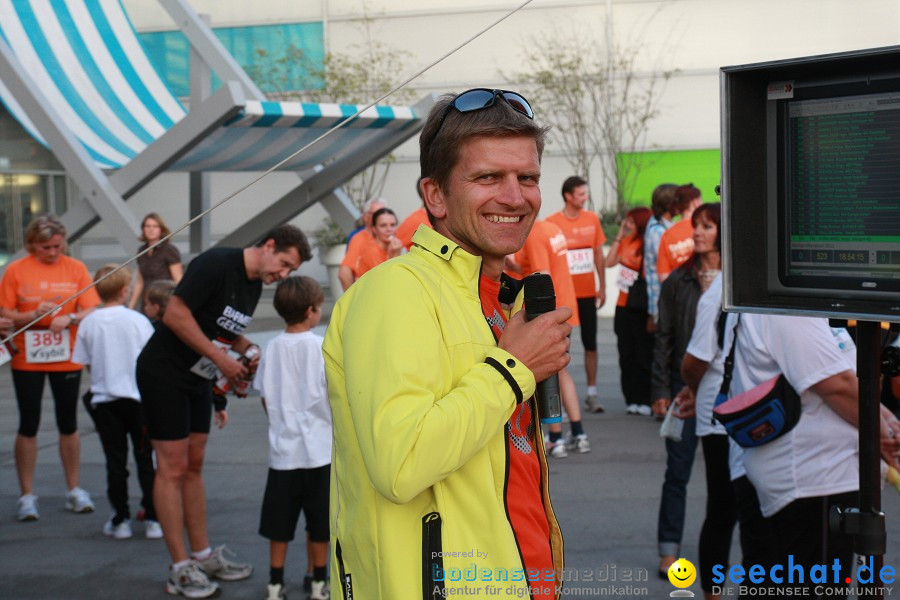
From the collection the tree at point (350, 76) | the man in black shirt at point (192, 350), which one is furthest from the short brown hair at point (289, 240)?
the tree at point (350, 76)

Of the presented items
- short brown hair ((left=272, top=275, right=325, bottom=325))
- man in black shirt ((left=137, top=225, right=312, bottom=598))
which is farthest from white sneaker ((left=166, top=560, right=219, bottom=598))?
short brown hair ((left=272, top=275, right=325, bottom=325))

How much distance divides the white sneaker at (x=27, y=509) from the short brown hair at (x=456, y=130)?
535 centimetres

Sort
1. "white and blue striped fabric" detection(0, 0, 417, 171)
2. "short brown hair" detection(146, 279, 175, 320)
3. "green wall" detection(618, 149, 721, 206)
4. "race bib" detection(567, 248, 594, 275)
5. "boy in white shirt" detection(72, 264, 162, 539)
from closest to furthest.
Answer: "boy in white shirt" detection(72, 264, 162, 539)
"short brown hair" detection(146, 279, 175, 320)
"race bib" detection(567, 248, 594, 275)
"white and blue striped fabric" detection(0, 0, 417, 171)
"green wall" detection(618, 149, 721, 206)

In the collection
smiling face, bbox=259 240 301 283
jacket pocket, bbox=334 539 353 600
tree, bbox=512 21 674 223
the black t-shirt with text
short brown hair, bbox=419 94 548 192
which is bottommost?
jacket pocket, bbox=334 539 353 600

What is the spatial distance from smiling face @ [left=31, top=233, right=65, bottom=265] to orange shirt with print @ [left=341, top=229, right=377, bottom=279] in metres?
2.74

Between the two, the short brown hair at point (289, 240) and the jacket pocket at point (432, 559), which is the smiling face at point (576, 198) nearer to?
the short brown hair at point (289, 240)

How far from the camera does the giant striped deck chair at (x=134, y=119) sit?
9.89m

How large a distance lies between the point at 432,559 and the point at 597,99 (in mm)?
20959

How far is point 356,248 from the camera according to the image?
9516mm

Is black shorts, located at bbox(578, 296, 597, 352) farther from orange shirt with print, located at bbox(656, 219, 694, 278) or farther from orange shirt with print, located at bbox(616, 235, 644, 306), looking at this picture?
orange shirt with print, located at bbox(656, 219, 694, 278)

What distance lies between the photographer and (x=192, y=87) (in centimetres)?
1091

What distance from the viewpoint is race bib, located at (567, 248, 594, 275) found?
31.5ft

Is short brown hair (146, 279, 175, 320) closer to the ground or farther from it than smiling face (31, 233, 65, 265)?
closer to the ground

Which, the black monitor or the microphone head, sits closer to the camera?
the microphone head
